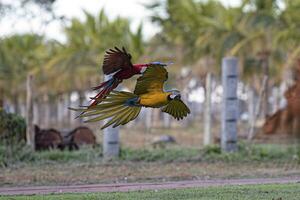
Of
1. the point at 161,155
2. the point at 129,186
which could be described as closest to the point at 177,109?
the point at 129,186

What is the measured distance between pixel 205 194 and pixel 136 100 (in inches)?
126

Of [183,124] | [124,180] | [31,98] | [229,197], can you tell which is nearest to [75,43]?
[183,124]

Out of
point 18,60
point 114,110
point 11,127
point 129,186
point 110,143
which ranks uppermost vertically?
point 18,60

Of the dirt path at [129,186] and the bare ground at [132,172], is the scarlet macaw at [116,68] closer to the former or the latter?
the dirt path at [129,186]

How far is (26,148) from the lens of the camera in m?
16.5

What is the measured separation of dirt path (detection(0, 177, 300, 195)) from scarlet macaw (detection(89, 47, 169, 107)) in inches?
159

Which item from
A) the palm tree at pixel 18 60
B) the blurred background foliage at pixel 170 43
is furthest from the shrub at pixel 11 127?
the palm tree at pixel 18 60

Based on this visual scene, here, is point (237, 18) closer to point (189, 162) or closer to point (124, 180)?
point (189, 162)

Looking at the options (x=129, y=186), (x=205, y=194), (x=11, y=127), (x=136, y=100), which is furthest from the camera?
(x=11, y=127)

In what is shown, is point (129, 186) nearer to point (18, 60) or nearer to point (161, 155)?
point (161, 155)

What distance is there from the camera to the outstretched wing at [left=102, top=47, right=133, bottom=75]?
23.7 feet

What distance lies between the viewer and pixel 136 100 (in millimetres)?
7344

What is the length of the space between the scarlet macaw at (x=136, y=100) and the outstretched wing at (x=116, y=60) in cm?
23

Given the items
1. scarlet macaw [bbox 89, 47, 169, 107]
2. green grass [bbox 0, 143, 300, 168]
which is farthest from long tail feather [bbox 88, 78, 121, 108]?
green grass [bbox 0, 143, 300, 168]
